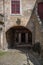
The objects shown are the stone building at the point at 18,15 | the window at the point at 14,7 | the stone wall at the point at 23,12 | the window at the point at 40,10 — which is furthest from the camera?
the window at the point at 40,10

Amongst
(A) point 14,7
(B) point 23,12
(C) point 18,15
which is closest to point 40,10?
(B) point 23,12

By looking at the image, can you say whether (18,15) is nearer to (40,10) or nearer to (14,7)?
(14,7)

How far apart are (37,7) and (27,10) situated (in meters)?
1.24

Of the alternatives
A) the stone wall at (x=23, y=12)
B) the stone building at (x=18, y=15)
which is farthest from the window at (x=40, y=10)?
the stone wall at (x=23, y=12)

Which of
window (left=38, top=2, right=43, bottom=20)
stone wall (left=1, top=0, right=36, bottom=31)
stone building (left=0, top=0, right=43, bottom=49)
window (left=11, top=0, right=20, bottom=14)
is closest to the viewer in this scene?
stone building (left=0, top=0, right=43, bottom=49)

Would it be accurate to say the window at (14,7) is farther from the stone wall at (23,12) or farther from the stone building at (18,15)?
the stone wall at (23,12)

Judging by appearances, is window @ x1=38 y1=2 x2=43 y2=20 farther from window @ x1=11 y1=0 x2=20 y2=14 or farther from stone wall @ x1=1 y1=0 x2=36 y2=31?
window @ x1=11 y1=0 x2=20 y2=14

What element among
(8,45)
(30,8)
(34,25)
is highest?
(30,8)

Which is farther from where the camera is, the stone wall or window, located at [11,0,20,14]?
window, located at [11,0,20,14]

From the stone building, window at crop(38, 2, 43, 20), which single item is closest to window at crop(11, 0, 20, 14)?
the stone building

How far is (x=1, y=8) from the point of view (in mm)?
28531

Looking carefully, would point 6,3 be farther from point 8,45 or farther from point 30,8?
point 8,45

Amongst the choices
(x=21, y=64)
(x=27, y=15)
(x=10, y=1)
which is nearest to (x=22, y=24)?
(x=27, y=15)

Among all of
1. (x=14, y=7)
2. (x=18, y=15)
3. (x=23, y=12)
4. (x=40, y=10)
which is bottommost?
(x=18, y=15)
